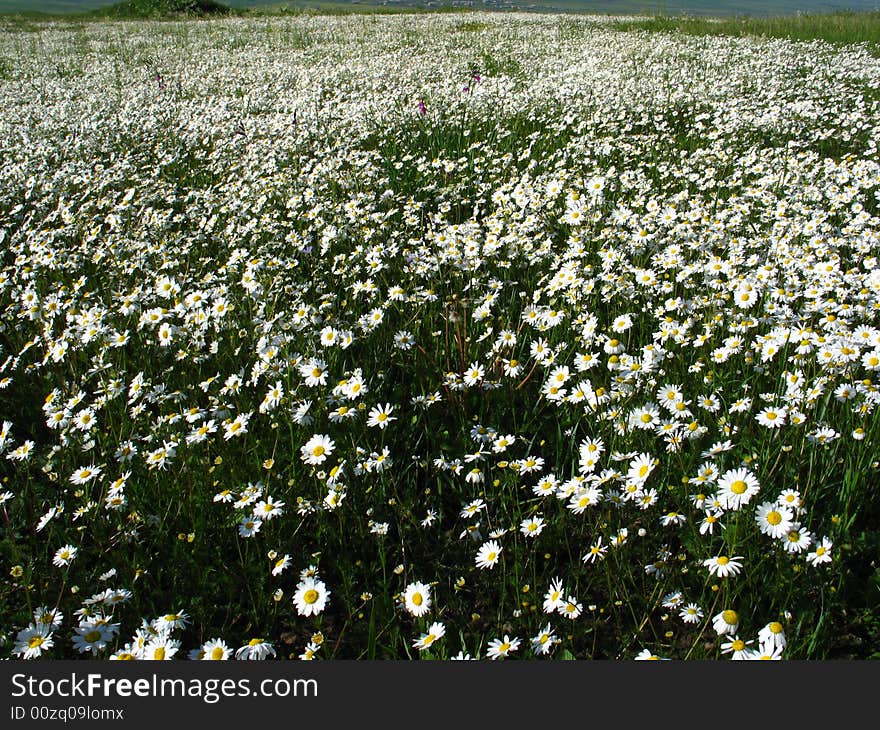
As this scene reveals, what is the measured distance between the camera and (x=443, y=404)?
11.3 feet

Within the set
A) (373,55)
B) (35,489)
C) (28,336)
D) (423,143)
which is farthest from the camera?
(373,55)

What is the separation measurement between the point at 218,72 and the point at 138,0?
31.5 m

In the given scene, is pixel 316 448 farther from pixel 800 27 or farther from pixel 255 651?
pixel 800 27

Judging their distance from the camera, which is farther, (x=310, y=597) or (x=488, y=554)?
(x=488, y=554)

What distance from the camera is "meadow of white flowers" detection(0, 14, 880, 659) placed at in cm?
229

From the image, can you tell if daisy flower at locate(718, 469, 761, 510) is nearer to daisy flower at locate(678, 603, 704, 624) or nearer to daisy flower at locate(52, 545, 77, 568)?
daisy flower at locate(678, 603, 704, 624)

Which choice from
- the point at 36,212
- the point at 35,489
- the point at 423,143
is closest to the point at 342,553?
the point at 35,489

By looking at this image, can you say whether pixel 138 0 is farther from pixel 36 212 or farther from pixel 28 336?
pixel 28 336

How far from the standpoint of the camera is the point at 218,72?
15.0 metres

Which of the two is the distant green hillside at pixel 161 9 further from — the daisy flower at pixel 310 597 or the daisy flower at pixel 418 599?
the daisy flower at pixel 418 599

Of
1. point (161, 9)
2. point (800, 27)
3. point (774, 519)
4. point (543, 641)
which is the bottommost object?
point (543, 641)

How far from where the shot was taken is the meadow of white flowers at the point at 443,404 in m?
2.29

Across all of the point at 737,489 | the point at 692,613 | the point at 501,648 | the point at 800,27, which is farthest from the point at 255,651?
the point at 800,27

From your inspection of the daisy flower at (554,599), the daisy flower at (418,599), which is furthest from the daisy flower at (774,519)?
the daisy flower at (418,599)
